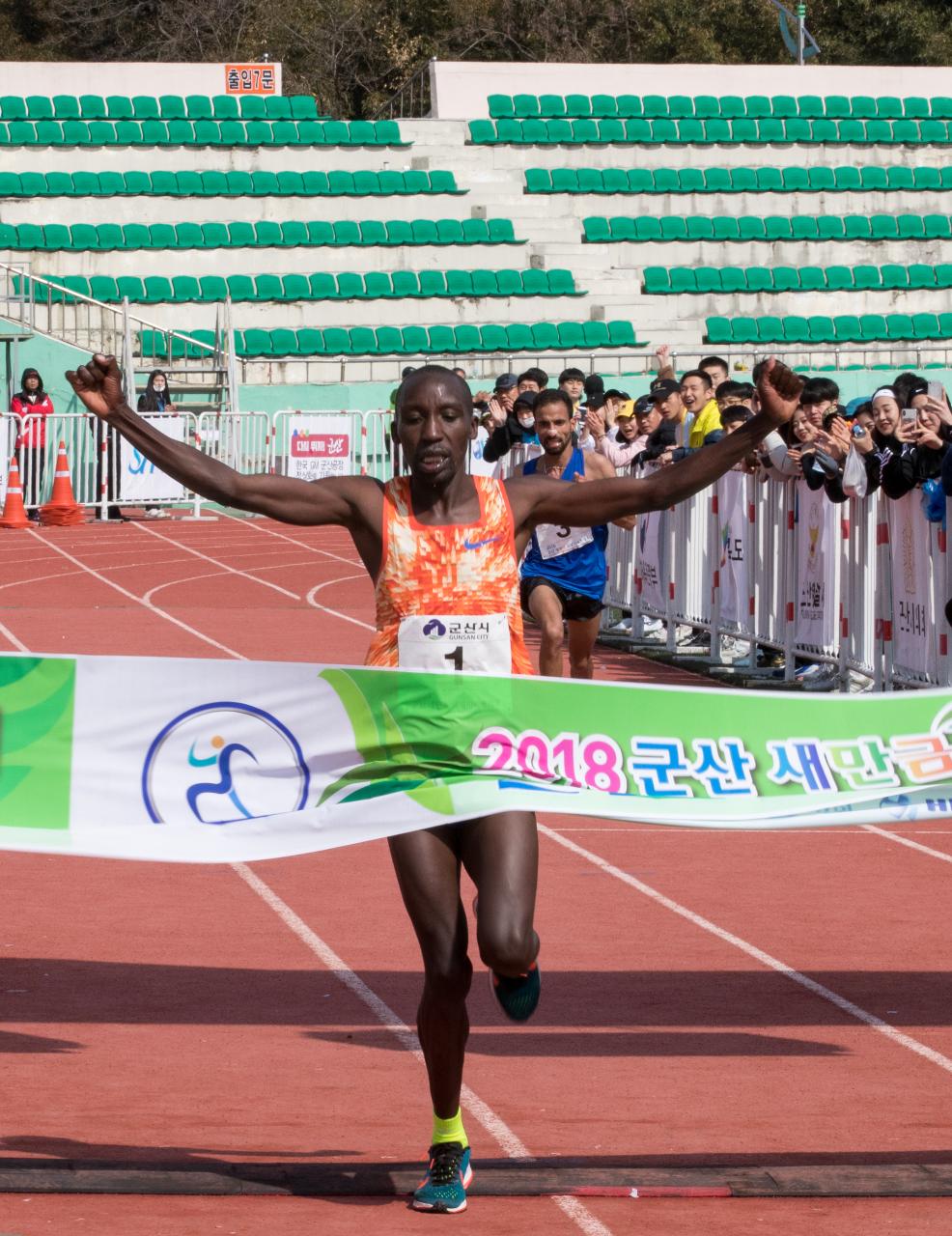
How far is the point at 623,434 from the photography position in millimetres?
17234

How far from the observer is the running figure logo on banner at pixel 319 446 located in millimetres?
28734

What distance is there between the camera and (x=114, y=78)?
125 feet

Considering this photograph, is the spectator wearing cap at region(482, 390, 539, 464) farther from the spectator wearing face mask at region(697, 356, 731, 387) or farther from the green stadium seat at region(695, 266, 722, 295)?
the green stadium seat at region(695, 266, 722, 295)

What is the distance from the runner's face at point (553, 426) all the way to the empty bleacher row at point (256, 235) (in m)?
25.8

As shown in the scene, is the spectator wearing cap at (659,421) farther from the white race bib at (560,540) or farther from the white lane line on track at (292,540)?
the white lane line on track at (292,540)

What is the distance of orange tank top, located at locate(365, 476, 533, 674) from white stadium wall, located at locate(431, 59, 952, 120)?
35.0m

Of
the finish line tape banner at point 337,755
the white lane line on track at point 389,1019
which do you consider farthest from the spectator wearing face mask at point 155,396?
the finish line tape banner at point 337,755

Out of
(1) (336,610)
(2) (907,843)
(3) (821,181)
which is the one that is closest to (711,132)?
(3) (821,181)

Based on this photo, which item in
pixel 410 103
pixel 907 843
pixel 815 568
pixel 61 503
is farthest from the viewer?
pixel 410 103

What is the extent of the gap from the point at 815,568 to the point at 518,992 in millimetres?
8533

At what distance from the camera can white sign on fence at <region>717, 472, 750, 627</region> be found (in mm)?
14453

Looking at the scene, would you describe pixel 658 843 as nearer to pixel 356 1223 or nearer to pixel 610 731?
pixel 610 731

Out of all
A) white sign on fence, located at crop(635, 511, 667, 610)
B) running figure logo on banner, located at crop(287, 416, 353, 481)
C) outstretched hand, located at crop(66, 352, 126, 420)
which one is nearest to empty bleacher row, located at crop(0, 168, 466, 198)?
running figure logo on banner, located at crop(287, 416, 353, 481)

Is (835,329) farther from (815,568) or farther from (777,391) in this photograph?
(777,391)
